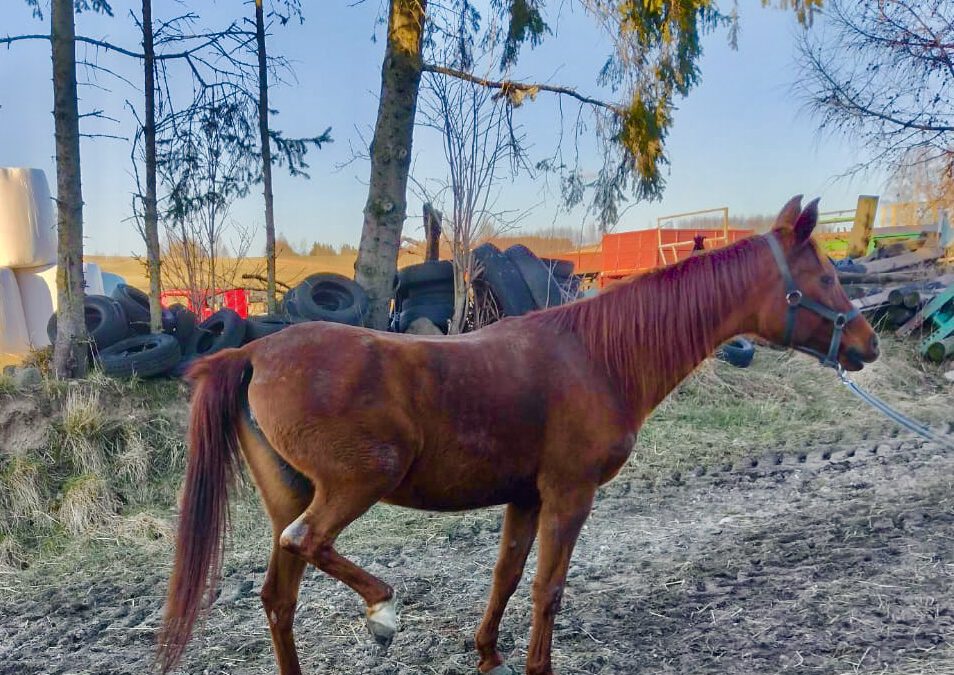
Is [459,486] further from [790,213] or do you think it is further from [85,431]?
[85,431]

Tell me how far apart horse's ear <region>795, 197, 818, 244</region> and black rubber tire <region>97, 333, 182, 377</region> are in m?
5.48

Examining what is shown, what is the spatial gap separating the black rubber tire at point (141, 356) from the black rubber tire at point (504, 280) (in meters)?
3.43

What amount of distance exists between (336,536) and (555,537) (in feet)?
2.72

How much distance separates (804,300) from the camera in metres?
3.16

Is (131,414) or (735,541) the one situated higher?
(131,414)

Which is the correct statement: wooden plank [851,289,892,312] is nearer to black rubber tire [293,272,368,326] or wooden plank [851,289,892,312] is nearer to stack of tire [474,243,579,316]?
stack of tire [474,243,579,316]

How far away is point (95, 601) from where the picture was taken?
397cm

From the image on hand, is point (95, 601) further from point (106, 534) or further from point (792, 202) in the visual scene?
point (792, 202)

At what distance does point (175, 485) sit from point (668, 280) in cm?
426

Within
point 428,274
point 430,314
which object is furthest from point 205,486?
point 428,274

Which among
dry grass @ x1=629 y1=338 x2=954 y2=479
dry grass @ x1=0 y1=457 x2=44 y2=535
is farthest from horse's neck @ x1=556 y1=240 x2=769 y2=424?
dry grass @ x1=0 y1=457 x2=44 y2=535

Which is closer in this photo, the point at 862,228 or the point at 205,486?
the point at 205,486

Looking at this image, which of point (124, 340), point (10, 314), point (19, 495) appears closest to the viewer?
point (19, 495)

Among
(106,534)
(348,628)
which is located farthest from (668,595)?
(106,534)
